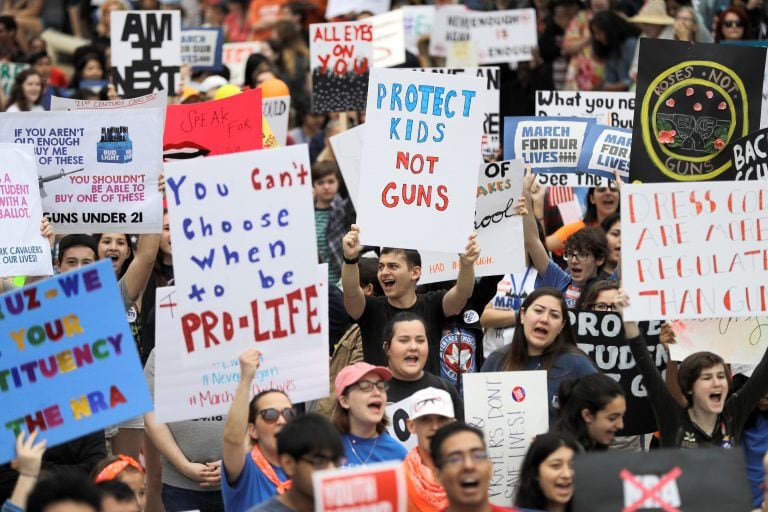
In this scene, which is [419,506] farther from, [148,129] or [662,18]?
[662,18]

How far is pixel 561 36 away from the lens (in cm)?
1831

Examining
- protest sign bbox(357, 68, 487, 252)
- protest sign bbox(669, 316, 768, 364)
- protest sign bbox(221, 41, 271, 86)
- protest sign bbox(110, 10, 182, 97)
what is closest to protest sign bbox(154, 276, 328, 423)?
protest sign bbox(357, 68, 487, 252)

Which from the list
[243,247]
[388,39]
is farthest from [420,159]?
[388,39]

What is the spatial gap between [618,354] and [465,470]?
2956 millimetres

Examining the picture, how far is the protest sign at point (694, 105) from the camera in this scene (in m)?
10.2

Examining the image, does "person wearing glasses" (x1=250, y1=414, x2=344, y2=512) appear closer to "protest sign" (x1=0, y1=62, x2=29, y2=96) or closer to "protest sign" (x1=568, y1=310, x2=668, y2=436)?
"protest sign" (x1=568, y1=310, x2=668, y2=436)

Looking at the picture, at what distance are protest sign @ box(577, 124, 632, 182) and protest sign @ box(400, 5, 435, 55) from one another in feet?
22.0

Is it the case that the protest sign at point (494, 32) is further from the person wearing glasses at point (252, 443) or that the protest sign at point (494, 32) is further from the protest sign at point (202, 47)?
the person wearing glasses at point (252, 443)

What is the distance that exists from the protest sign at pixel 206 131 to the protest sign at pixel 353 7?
9385 mm

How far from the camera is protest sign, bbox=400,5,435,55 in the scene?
62.0 feet

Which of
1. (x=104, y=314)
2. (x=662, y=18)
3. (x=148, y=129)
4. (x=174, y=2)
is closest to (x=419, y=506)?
(x=104, y=314)

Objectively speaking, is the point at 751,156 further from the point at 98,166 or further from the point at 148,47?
the point at 148,47

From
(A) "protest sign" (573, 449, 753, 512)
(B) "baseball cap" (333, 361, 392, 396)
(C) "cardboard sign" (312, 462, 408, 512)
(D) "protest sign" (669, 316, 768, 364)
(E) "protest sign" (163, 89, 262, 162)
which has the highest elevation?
(E) "protest sign" (163, 89, 262, 162)

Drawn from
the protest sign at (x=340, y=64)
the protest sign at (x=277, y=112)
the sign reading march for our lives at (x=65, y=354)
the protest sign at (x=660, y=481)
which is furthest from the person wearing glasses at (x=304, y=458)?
the protest sign at (x=340, y=64)
